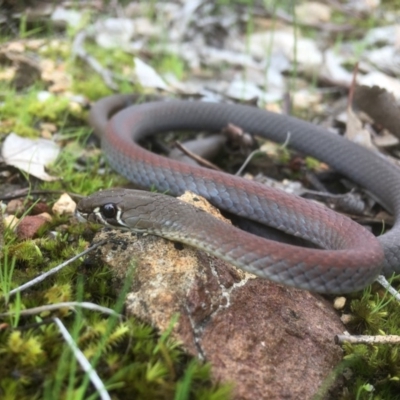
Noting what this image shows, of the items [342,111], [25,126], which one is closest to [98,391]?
[25,126]

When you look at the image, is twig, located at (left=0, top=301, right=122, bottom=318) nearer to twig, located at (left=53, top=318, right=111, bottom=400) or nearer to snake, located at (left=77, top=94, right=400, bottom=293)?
twig, located at (left=53, top=318, right=111, bottom=400)

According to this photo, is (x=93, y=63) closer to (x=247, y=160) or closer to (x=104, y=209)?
(x=247, y=160)

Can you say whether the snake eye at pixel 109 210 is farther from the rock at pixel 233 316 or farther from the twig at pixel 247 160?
the twig at pixel 247 160

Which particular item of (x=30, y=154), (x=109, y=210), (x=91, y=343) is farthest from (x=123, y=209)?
(x=30, y=154)

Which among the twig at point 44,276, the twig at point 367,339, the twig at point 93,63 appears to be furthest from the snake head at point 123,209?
the twig at point 93,63

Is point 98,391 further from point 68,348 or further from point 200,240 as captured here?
point 200,240

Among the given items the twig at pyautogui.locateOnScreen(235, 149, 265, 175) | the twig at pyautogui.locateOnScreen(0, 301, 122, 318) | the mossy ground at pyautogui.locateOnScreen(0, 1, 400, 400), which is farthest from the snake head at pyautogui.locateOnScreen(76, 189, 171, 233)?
the twig at pyautogui.locateOnScreen(235, 149, 265, 175)
